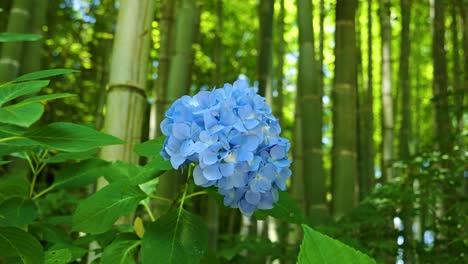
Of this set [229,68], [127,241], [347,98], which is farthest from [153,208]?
[229,68]

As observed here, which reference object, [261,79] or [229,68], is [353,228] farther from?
[229,68]

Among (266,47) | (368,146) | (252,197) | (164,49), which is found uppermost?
(266,47)

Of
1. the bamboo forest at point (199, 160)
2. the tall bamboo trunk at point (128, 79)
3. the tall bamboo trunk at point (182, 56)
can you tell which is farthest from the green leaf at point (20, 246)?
the tall bamboo trunk at point (182, 56)

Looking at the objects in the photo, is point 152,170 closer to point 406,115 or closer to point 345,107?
point 345,107

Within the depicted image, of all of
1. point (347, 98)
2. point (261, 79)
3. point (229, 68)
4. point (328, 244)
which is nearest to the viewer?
point (328, 244)

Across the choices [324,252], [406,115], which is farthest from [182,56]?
[406,115]

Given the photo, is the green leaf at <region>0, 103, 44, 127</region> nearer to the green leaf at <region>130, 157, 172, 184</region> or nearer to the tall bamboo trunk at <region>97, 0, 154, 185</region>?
the green leaf at <region>130, 157, 172, 184</region>

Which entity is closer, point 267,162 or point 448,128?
point 267,162
